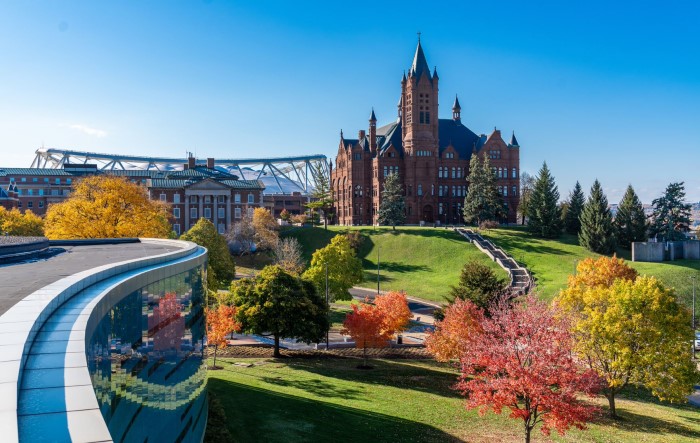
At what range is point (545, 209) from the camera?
8950cm

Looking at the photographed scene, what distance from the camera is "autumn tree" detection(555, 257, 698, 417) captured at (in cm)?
3073

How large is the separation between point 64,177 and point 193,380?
356 feet

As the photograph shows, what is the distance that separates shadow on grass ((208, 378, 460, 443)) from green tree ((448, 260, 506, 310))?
58.0ft

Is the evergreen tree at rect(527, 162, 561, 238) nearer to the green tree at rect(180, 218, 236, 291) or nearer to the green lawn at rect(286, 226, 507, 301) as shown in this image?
the green lawn at rect(286, 226, 507, 301)

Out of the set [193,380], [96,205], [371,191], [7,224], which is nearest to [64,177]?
[7,224]

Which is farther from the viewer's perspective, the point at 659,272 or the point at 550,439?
the point at 659,272

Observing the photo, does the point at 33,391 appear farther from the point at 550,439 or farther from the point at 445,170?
the point at 445,170

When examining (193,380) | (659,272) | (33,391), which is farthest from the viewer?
(659,272)

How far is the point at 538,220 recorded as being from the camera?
3541 inches

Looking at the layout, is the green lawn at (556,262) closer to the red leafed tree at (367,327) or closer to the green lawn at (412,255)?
the green lawn at (412,255)

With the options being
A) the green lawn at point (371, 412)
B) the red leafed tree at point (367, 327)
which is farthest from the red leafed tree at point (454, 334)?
the red leafed tree at point (367, 327)

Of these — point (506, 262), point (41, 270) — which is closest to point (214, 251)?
point (41, 270)

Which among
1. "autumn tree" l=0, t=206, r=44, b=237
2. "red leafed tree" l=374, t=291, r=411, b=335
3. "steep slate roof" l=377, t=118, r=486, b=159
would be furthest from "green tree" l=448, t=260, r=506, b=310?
"steep slate roof" l=377, t=118, r=486, b=159

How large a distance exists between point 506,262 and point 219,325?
50638 mm
